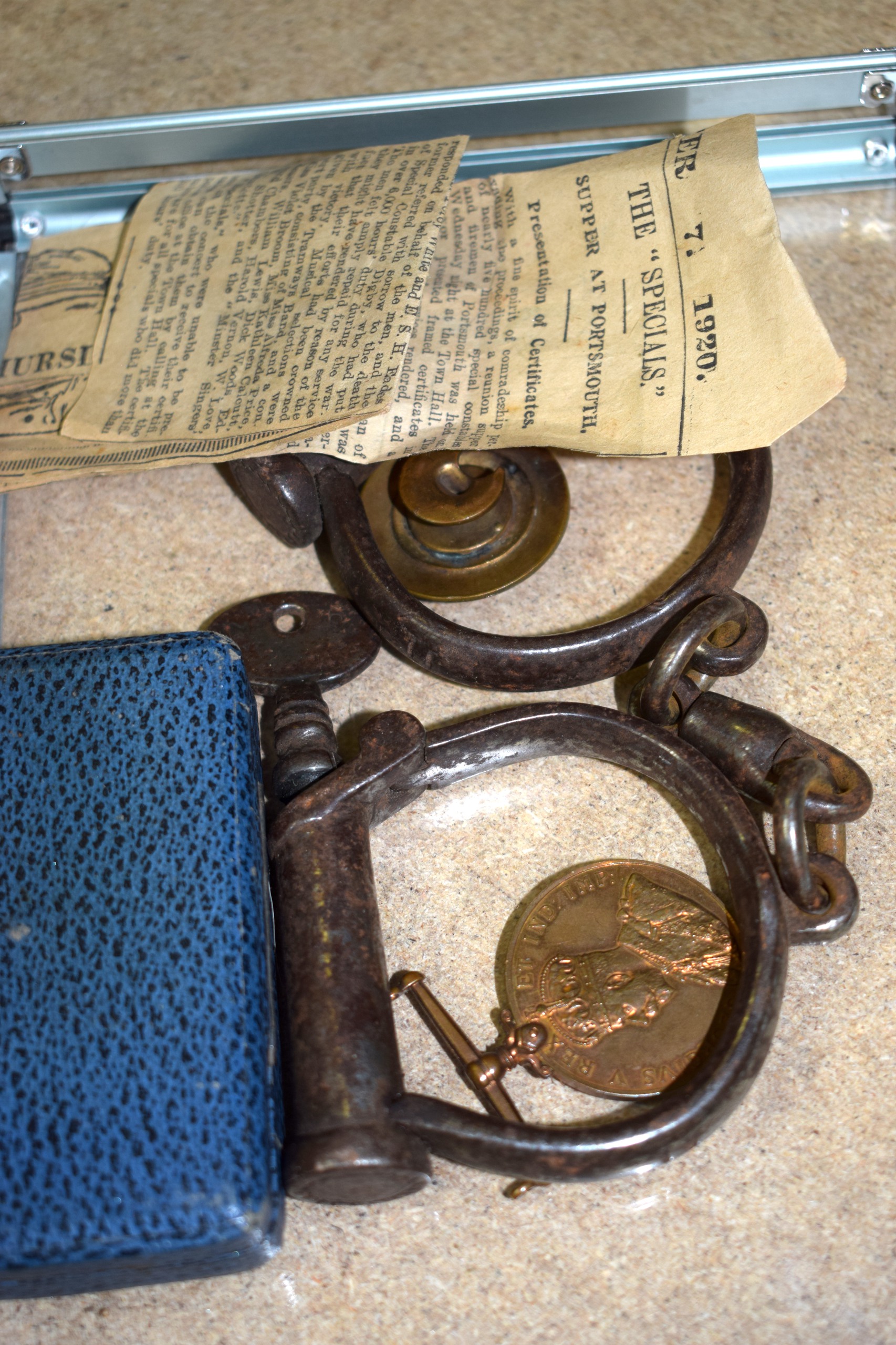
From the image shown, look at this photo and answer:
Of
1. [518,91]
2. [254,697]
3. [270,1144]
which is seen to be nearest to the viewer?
[270,1144]

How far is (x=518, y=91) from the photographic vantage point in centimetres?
89

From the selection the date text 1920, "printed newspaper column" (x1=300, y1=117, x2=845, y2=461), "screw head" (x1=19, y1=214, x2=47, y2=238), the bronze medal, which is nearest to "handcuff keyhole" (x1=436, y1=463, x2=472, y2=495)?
"printed newspaper column" (x1=300, y1=117, x2=845, y2=461)

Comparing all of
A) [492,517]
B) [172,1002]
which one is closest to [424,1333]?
[172,1002]

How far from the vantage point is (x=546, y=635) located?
0.70 metres

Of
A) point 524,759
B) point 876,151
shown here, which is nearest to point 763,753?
point 524,759

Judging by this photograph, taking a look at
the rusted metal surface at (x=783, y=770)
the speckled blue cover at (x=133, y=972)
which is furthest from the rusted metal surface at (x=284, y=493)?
the rusted metal surface at (x=783, y=770)

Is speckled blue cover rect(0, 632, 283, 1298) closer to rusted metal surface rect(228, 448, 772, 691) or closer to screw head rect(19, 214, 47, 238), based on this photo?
rusted metal surface rect(228, 448, 772, 691)

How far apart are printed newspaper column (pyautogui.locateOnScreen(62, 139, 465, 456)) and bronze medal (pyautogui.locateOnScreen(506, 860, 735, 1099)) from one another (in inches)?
13.0

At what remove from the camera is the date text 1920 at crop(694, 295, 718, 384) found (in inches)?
29.4

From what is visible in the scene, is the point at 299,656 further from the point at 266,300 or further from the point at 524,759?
the point at 266,300

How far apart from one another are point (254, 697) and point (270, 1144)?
0.25 meters

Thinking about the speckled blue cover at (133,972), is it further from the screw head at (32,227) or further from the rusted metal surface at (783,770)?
the screw head at (32,227)

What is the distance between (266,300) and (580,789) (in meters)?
0.41

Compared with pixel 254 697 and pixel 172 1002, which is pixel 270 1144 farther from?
pixel 254 697
